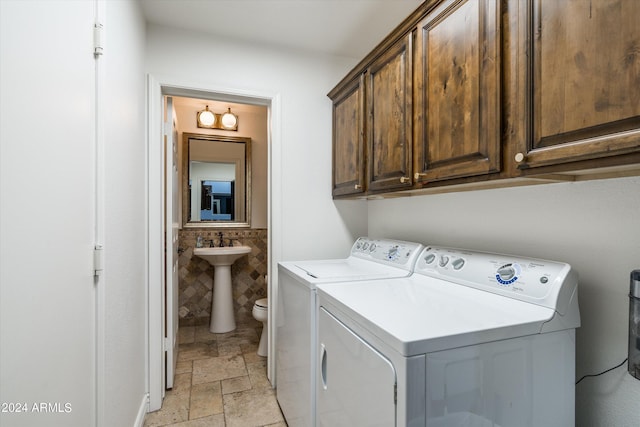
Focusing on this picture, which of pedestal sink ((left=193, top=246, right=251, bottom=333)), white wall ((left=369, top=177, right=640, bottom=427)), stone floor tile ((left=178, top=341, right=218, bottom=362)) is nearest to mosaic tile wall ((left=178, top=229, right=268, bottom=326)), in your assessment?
pedestal sink ((left=193, top=246, right=251, bottom=333))

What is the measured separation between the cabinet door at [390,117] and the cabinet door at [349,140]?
0.09 meters

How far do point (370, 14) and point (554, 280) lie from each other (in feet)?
5.71

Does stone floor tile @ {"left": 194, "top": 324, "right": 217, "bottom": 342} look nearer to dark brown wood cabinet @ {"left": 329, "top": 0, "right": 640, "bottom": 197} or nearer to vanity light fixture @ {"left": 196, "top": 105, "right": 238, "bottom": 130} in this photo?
vanity light fixture @ {"left": 196, "top": 105, "right": 238, "bottom": 130}

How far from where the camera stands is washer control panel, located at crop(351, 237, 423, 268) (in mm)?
1668

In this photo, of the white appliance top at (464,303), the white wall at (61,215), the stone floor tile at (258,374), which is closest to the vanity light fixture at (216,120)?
the white wall at (61,215)

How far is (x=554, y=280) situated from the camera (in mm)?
991

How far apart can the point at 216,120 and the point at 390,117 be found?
8.30 ft

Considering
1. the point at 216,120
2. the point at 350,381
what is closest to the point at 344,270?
the point at 350,381

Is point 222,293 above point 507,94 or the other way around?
the other way around

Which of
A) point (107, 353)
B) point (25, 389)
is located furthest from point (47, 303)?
point (107, 353)

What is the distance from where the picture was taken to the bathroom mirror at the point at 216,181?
3449 millimetres

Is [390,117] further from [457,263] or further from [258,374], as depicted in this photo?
[258,374]

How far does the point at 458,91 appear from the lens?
1.19 meters

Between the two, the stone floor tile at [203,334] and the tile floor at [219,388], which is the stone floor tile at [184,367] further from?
the stone floor tile at [203,334]
